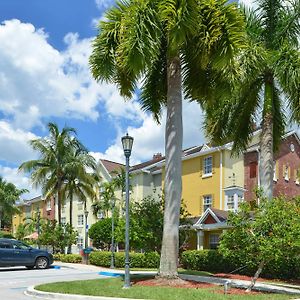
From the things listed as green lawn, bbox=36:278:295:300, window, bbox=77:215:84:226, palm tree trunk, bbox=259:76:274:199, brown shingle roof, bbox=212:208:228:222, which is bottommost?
green lawn, bbox=36:278:295:300

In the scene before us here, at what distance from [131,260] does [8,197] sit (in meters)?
42.7

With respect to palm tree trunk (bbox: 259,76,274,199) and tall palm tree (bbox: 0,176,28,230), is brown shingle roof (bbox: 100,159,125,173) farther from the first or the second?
palm tree trunk (bbox: 259,76,274,199)

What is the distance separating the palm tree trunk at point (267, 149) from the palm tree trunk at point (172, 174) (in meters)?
5.46

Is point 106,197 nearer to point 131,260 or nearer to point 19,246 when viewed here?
point 131,260

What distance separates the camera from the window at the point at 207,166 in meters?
37.7

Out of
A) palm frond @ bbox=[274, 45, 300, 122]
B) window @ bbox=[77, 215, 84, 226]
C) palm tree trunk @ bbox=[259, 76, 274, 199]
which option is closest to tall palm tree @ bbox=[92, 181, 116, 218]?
window @ bbox=[77, 215, 84, 226]

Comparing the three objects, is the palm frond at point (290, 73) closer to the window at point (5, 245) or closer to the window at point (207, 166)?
the window at point (5, 245)

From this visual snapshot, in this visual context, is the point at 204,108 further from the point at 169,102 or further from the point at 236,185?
the point at 236,185

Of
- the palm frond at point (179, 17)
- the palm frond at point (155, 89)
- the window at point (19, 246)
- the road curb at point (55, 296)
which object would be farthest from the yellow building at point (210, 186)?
the palm frond at point (179, 17)

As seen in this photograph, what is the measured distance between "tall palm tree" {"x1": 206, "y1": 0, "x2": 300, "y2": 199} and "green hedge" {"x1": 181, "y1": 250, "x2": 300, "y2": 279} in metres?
3.49

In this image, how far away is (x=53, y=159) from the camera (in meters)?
38.9

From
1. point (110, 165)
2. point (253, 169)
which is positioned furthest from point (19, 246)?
point (110, 165)

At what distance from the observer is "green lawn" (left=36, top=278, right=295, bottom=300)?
44.4ft

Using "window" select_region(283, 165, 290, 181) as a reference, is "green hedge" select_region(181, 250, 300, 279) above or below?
below
